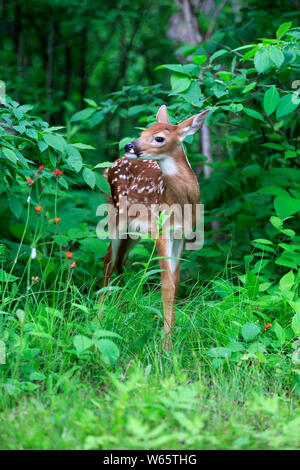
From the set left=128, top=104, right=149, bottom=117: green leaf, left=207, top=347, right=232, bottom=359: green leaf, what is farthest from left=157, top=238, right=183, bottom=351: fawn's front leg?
left=128, top=104, right=149, bottom=117: green leaf

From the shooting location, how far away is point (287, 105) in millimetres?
3799

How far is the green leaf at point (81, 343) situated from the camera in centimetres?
309

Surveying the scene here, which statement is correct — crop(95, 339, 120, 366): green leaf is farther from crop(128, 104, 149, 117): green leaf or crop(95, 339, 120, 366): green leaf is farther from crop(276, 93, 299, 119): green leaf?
crop(128, 104, 149, 117): green leaf

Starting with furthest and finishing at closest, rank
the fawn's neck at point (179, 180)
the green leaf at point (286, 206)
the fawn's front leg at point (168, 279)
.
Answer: the green leaf at point (286, 206) < the fawn's neck at point (179, 180) < the fawn's front leg at point (168, 279)

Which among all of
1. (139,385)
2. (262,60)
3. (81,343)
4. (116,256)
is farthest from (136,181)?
(139,385)

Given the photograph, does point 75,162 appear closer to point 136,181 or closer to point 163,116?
point 163,116

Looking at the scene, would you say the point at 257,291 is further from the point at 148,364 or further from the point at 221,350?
the point at 148,364

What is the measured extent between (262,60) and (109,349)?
7.01 ft

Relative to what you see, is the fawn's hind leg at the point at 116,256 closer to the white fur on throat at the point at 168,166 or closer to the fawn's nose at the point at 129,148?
the white fur on throat at the point at 168,166

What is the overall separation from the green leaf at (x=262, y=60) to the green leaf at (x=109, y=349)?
2.02 m

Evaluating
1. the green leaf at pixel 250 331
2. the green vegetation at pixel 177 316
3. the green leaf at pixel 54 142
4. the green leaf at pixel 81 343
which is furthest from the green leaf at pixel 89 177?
the green leaf at pixel 250 331

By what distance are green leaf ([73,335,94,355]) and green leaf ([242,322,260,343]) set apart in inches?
39.4

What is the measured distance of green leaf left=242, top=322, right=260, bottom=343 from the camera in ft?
11.4

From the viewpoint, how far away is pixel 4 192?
407cm
